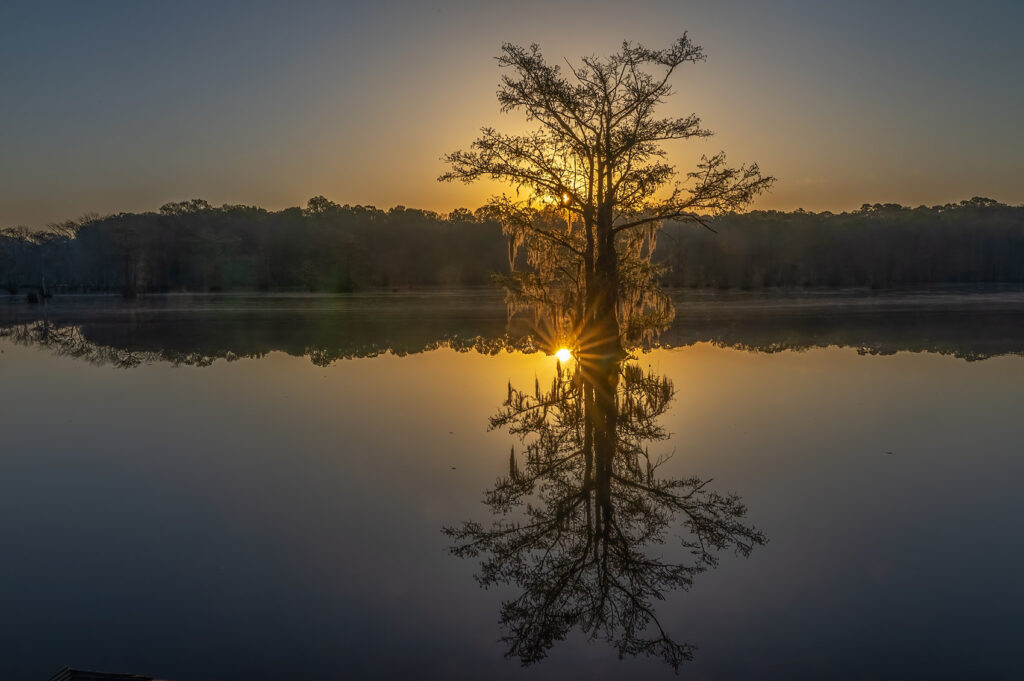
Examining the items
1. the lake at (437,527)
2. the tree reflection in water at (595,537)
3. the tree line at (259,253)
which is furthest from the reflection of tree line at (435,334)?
the tree line at (259,253)

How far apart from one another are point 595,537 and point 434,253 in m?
95.0

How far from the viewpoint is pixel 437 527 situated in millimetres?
5691

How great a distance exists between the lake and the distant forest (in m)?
68.3


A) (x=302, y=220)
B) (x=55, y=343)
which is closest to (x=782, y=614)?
(x=55, y=343)

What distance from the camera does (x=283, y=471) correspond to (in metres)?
7.41

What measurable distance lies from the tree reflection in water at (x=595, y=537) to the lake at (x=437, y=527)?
0.25 ft

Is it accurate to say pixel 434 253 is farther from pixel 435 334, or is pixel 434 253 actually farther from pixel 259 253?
pixel 435 334

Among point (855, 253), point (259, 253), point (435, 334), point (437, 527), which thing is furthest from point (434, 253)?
point (437, 527)

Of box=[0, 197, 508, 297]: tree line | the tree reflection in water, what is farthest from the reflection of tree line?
box=[0, 197, 508, 297]: tree line

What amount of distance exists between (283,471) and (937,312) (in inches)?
1341

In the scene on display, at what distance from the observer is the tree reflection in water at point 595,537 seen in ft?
13.6

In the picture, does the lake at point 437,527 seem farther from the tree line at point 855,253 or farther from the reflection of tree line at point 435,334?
the tree line at point 855,253

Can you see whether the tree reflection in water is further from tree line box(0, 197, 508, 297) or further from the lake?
tree line box(0, 197, 508, 297)

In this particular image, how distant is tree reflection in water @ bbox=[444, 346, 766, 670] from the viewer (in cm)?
415
